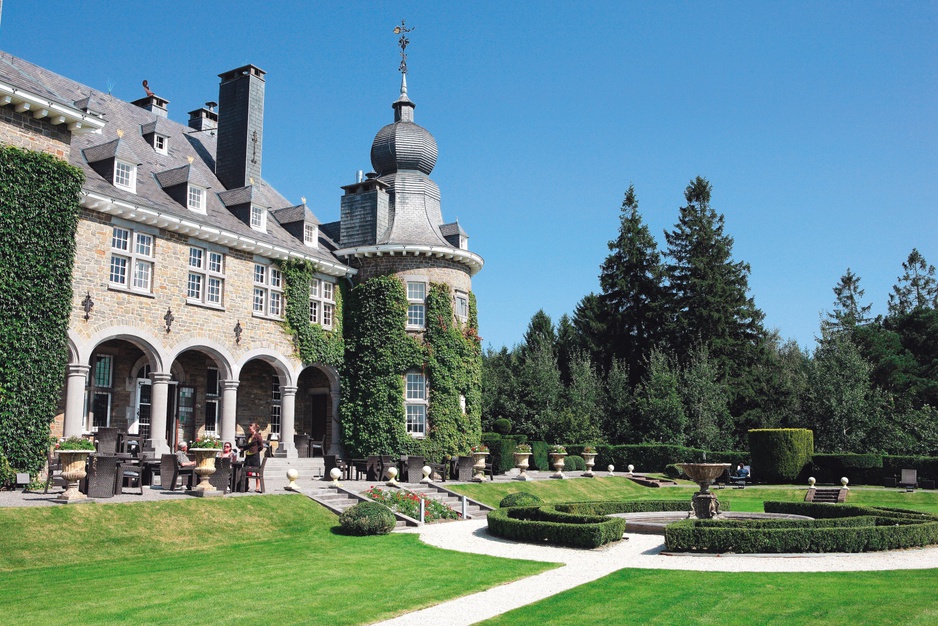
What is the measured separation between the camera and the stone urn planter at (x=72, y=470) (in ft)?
48.6

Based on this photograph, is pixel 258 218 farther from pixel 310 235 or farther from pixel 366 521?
pixel 366 521

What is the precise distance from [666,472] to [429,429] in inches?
568

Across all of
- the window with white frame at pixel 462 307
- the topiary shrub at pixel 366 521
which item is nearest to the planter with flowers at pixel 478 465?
the window with white frame at pixel 462 307

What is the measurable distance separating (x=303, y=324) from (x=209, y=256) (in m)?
4.56

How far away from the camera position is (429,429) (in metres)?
29.3

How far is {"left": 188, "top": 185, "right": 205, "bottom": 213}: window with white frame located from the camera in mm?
25578

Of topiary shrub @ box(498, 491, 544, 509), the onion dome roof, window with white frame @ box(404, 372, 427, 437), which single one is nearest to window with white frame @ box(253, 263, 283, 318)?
window with white frame @ box(404, 372, 427, 437)

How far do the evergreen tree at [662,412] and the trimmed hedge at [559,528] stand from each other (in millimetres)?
25292

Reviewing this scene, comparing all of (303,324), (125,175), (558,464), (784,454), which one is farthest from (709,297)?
(125,175)

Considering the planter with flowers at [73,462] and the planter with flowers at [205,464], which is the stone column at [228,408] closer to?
the planter with flowers at [205,464]

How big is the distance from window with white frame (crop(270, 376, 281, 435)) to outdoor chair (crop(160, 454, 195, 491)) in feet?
37.2

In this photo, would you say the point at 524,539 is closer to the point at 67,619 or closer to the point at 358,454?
the point at 67,619

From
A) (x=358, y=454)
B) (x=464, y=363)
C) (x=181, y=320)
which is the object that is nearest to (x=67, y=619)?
(x=181, y=320)

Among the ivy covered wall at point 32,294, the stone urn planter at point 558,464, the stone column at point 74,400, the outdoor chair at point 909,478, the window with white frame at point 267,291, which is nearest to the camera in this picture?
the ivy covered wall at point 32,294
